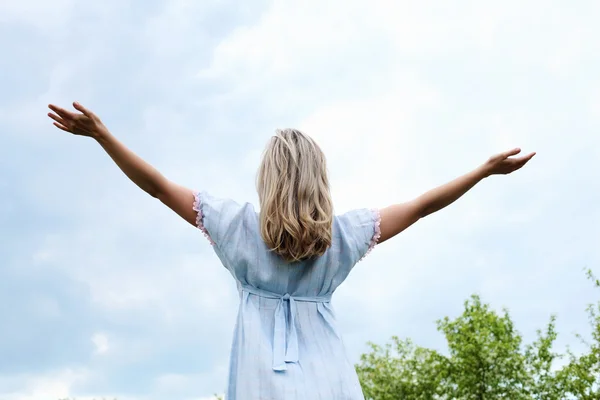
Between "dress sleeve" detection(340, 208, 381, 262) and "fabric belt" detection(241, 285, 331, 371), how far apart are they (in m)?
0.32

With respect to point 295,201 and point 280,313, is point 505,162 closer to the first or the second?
point 295,201

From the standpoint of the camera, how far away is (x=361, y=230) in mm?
3959

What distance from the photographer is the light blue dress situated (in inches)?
136

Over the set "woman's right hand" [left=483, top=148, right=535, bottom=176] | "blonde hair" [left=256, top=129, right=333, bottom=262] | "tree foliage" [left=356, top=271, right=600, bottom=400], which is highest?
"tree foliage" [left=356, top=271, right=600, bottom=400]

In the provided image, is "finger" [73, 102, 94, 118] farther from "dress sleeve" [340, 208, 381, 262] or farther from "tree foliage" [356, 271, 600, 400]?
"tree foliage" [356, 271, 600, 400]

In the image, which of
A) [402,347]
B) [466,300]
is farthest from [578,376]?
[402,347]

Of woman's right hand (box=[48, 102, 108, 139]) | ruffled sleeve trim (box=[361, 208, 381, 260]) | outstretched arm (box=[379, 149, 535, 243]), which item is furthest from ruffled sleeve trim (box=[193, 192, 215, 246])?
outstretched arm (box=[379, 149, 535, 243])

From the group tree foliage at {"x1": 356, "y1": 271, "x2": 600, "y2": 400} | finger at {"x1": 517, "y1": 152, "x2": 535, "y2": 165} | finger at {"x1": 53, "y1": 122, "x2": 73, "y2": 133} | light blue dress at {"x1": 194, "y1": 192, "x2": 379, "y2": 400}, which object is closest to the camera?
light blue dress at {"x1": 194, "y1": 192, "x2": 379, "y2": 400}

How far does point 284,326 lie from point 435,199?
1149 mm

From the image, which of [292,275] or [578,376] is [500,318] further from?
[292,275]

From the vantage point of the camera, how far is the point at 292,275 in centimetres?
367

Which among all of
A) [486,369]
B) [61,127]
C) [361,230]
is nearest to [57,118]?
[61,127]

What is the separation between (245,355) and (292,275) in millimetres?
467

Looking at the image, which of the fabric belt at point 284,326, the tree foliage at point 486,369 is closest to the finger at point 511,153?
the fabric belt at point 284,326
